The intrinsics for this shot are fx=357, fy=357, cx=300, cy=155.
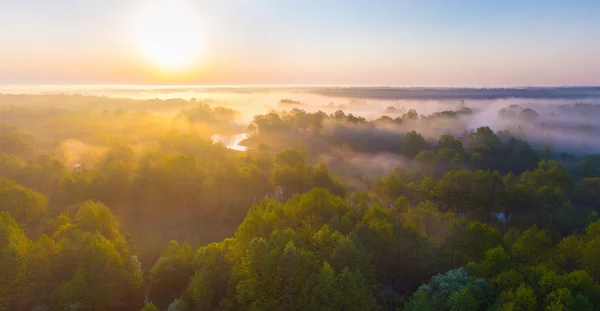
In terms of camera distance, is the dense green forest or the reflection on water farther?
the reflection on water

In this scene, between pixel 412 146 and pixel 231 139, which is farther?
pixel 231 139

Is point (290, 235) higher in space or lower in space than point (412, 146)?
higher

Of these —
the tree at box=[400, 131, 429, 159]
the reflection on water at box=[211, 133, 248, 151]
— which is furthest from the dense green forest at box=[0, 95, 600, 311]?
the reflection on water at box=[211, 133, 248, 151]

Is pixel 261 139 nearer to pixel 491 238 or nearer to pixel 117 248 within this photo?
pixel 117 248

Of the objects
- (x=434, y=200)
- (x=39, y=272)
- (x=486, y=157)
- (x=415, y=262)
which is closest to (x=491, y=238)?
(x=415, y=262)

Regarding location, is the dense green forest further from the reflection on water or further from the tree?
the reflection on water

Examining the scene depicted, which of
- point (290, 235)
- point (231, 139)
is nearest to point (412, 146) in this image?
point (290, 235)

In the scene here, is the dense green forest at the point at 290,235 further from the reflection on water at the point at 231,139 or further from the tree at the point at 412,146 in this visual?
the reflection on water at the point at 231,139

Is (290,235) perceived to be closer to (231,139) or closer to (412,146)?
(412,146)

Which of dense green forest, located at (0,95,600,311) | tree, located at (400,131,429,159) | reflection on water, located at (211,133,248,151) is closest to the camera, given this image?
dense green forest, located at (0,95,600,311)
